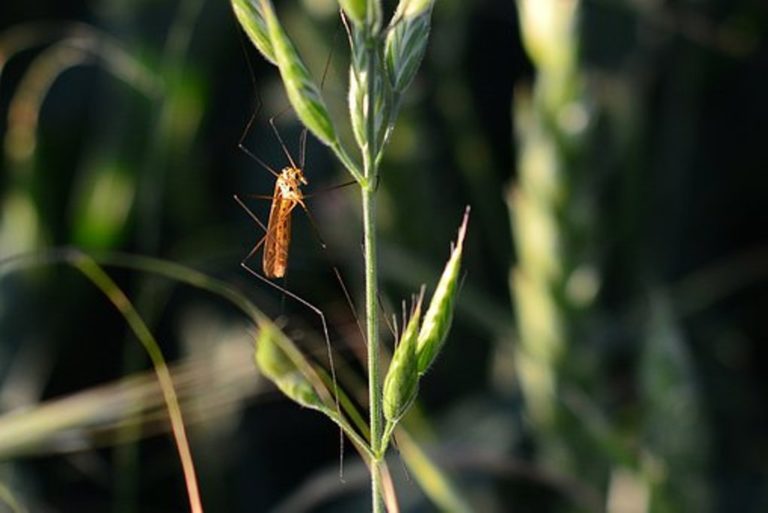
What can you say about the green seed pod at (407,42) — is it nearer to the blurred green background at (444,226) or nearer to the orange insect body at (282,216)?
the orange insect body at (282,216)

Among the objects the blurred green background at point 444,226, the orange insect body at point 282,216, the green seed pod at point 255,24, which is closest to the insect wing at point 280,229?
the orange insect body at point 282,216

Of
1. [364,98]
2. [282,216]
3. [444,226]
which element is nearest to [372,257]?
[364,98]

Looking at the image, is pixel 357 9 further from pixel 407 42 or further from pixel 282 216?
pixel 282 216

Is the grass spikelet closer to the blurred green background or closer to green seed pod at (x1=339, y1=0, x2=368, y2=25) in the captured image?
green seed pod at (x1=339, y1=0, x2=368, y2=25)

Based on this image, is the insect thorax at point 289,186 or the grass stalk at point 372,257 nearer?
the grass stalk at point 372,257

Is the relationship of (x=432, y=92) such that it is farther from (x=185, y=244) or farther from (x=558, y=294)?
→ (x=558, y=294)

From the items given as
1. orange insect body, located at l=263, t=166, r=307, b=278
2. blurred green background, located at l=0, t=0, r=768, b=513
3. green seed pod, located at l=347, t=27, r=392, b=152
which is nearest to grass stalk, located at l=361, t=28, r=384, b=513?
green seed pod, located at l=347, t=27, r=392, b=152
